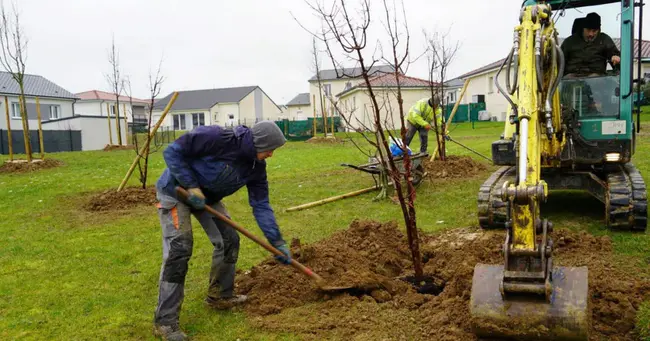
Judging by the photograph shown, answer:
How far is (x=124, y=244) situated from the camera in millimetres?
7363

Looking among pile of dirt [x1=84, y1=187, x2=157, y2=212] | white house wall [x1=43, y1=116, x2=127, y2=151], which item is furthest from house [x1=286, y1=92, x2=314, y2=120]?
pile of dirt [x1=84, y1=187, x2=157, y2=212]

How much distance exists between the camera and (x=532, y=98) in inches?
170

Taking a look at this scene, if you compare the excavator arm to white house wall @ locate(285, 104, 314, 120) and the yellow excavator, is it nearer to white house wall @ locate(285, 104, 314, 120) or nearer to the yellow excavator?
the yellow excavator

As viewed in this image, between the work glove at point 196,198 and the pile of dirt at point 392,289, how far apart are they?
109cm

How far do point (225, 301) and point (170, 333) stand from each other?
2.36 ft

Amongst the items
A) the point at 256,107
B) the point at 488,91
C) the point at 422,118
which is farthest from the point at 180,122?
the point at 422,118

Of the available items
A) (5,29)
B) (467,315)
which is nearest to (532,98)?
(467,315)

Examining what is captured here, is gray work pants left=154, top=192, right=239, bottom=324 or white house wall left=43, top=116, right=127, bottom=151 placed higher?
white house wall left=43, top=116, right=127, bottom=151

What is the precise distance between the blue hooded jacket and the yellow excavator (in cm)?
193

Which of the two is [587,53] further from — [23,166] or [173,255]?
[23,166]

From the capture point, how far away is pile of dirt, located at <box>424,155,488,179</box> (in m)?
11.7

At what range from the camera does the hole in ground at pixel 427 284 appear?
15.9ft

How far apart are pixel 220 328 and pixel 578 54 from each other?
558cm

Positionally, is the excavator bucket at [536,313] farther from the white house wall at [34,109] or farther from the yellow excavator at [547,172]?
the white house wall at [34,109]
